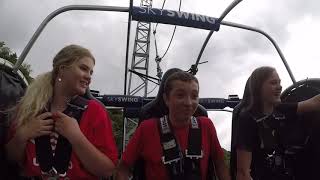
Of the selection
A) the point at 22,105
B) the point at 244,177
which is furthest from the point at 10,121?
the point at 244,177

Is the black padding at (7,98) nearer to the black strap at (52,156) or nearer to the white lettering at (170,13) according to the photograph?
the black strap at (52,156)

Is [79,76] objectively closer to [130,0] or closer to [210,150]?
[210,150]

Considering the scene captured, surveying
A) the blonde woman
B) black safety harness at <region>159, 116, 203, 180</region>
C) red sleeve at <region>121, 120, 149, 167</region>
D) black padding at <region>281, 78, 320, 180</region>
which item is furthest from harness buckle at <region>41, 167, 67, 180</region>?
black padding at <region>281, 78, 320, 180</region>

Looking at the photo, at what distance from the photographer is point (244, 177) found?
9.89 feet

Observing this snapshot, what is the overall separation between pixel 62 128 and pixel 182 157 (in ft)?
2.79

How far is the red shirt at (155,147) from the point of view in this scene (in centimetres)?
289

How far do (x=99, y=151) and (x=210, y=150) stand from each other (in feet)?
2.94

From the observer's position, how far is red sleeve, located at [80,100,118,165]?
2.60 m

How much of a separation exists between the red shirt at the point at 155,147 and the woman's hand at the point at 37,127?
68 centimetres

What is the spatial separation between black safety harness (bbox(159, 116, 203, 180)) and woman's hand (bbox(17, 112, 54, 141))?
0.80 meters

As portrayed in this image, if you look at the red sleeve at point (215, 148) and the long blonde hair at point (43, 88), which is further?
the red sleeve at point (215, 148)

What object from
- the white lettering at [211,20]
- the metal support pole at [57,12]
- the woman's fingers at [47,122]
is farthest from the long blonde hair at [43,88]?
the white lettering at [211,20]

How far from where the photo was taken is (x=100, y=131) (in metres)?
2.64

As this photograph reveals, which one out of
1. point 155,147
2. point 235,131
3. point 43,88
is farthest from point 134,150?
point 235,131
